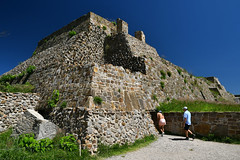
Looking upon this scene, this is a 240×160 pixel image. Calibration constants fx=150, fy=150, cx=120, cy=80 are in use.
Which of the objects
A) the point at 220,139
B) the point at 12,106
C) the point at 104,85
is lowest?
the point at 220,139

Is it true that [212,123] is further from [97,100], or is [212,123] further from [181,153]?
[97,100]

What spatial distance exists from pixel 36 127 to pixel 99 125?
295cm

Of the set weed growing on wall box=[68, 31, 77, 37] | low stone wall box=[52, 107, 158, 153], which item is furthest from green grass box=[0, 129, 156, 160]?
weed growing on wall box=[68, 31, 77, 37]

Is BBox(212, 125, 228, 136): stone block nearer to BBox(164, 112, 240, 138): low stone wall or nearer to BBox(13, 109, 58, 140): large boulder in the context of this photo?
BBox(164, 112, 240, 138): low stone wall

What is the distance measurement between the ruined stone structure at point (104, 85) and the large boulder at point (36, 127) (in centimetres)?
58

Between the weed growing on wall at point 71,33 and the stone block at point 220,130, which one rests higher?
the weed growing on wall at point 71,33

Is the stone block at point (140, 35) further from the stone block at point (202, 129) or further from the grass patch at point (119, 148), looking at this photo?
the grass patch at point (119, 148)

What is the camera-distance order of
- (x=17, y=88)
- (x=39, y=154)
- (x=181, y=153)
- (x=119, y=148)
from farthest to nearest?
(x=17, y=88)
(x=119, y=148)
(x=181, y=153)
(x=39, y=154)

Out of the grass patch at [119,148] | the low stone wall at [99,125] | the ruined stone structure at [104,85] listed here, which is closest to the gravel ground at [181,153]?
the grass patch at [119,148]

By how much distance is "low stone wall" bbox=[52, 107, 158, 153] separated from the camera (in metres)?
6.53

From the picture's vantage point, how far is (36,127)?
22.9 feet

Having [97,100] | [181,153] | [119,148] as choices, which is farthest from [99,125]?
[181,153]

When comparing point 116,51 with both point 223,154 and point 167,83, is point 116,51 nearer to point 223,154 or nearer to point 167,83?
point 167,83

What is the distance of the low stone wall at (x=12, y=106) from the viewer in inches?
340
